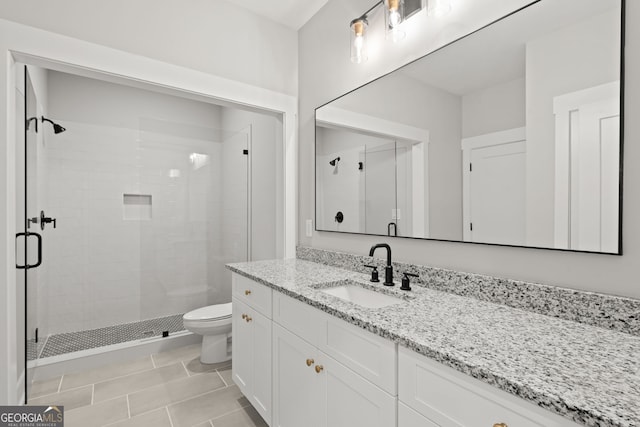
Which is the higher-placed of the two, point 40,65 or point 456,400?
point 40,65

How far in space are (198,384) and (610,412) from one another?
2301 mm

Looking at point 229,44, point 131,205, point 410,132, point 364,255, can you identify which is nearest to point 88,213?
point 131,205

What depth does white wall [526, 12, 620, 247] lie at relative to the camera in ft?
3.23

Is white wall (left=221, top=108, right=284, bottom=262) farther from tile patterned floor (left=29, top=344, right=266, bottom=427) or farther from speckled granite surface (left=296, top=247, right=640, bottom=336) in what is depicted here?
speckled granite surface (left=296, top=247, right=640, bottom=336)

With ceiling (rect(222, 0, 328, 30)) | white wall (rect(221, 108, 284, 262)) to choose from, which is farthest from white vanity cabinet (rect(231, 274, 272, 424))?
ceiling (rect(222, 0, 328, 30))

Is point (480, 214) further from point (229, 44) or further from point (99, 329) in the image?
point (99, 329)

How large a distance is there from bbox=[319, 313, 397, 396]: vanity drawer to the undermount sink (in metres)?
0.38

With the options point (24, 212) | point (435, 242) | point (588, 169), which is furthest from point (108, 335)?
point (588, 169)

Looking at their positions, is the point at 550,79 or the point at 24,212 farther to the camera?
the point at 24,212

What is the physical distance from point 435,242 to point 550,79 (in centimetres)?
77

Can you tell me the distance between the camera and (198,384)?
2.21 meters

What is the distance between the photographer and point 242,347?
6.14ft

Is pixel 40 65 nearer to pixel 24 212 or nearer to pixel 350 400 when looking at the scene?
pixel 24 212

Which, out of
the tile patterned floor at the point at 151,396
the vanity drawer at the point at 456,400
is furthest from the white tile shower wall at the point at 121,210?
the vanity drawer at the point at 456,400
